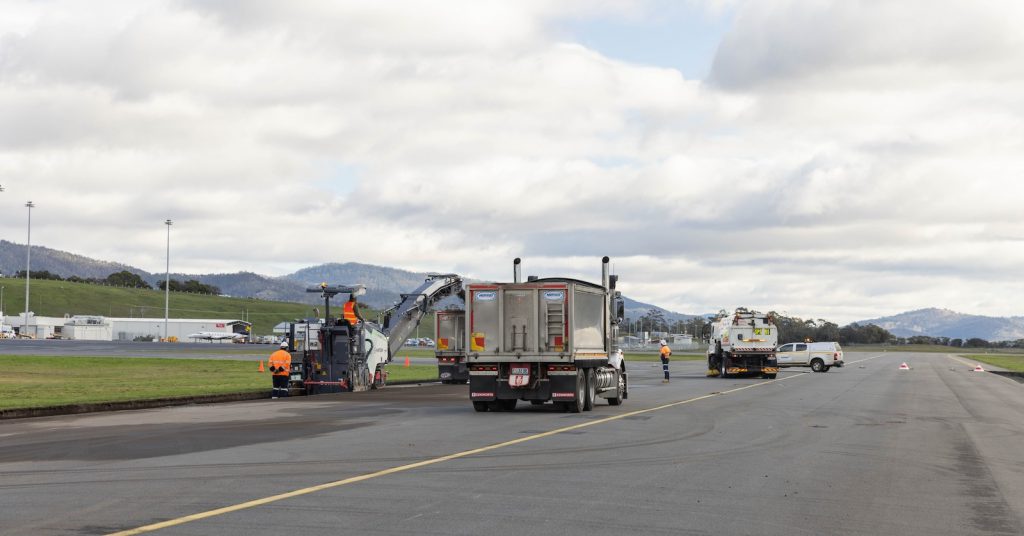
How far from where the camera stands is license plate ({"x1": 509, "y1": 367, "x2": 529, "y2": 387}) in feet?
77.6

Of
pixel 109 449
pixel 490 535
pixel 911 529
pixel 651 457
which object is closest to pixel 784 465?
pixel 651 457

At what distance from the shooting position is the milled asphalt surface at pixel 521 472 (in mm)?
9523

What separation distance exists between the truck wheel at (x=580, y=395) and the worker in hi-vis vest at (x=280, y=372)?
10084 millimetres

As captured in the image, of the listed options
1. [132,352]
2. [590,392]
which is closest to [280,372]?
[590,392]

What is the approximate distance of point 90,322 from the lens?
15288cm

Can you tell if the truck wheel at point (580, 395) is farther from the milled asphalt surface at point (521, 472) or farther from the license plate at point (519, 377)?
the license plate at point (519, 377)

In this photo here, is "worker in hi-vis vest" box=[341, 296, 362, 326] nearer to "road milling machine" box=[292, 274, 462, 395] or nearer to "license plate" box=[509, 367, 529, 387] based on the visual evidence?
"road milling machine" box=[292, 274, 462, 395]

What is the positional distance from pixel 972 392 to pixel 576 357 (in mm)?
19905

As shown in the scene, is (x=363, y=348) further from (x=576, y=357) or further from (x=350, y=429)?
(x=350, y=429)

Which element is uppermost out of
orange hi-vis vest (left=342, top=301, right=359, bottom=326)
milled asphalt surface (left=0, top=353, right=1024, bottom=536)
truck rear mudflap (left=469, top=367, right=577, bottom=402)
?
→ orange hi-vis vest (left=342, top=301, right=359, bottom=326)

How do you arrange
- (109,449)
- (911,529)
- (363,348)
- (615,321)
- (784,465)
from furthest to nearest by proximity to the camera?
1. (363,348)
2. (615,321)
3. (109,449)
4. (784,465)
5. (911,529)

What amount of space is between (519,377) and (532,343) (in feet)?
2.64

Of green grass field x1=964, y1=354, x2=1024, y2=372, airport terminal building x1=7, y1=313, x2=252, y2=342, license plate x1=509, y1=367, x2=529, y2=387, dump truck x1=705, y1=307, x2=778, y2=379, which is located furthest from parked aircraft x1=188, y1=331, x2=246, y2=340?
license plate x1=509, y1=367, x2=529, y2=387

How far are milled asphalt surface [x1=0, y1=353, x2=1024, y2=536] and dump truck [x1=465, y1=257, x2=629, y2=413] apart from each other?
2.35 feet
